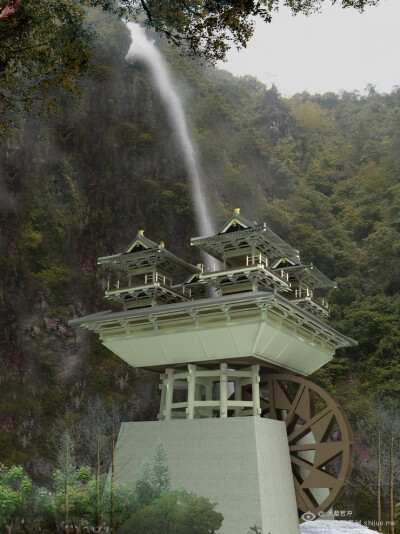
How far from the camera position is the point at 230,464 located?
19531mm

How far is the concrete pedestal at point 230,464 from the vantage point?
61.8ft

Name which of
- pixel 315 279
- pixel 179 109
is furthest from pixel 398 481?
pixel 179 109

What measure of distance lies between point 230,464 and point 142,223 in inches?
997

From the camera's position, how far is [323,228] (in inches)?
1946

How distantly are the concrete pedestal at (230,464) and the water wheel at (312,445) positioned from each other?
1177 mm

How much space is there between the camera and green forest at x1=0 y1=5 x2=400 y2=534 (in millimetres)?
33125

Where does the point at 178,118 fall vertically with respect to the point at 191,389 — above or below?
above

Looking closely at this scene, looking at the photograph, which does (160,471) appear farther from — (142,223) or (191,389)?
(142,223)

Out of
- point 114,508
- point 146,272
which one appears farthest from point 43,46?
point 114,508

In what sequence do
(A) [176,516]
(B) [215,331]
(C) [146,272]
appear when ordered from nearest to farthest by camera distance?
(A) [176,516] < (B) [215,331] < (C) [146,272]

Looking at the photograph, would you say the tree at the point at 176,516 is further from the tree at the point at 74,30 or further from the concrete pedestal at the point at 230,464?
the tree at the point at 74,30

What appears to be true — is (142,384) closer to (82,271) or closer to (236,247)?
(82,271)

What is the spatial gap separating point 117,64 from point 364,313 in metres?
28.8

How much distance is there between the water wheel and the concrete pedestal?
1177 millimetres
